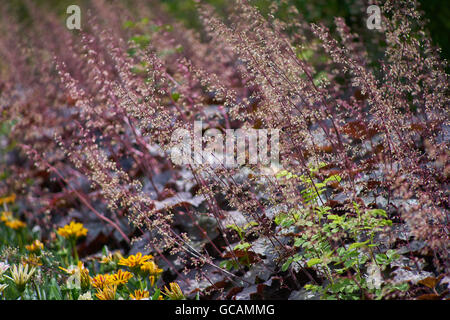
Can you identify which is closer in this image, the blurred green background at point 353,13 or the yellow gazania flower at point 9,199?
the blurred green background at point 353,13

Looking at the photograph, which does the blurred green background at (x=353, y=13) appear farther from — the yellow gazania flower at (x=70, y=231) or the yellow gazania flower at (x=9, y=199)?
the yellow gazania flower at (x=9, y=199)

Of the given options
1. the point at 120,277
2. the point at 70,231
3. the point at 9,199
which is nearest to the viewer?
→ the point at 120,277

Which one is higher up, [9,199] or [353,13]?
[353,13]

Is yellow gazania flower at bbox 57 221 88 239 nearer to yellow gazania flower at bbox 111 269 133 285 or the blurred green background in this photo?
yellow gazania flower at bbox 111 269 133 285

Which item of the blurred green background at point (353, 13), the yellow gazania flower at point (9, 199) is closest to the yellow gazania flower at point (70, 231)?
the yellow gazania flower at point (9, 199)

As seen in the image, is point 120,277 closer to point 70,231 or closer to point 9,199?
point 70,231

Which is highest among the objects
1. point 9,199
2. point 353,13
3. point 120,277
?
point 353,13

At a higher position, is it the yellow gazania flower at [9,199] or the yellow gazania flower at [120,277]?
the yellow gazania flower at [9,199]

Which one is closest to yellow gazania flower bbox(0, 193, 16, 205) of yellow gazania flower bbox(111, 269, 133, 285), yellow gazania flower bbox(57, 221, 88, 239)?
yellow gazania flower bbox(57, 221, 88, 239)

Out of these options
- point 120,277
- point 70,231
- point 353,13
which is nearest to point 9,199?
point 70,231

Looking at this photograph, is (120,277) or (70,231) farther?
(70,231)

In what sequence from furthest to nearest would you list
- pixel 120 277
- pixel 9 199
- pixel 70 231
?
pixel 9 199, pixel 70 231, pixel 120 277
